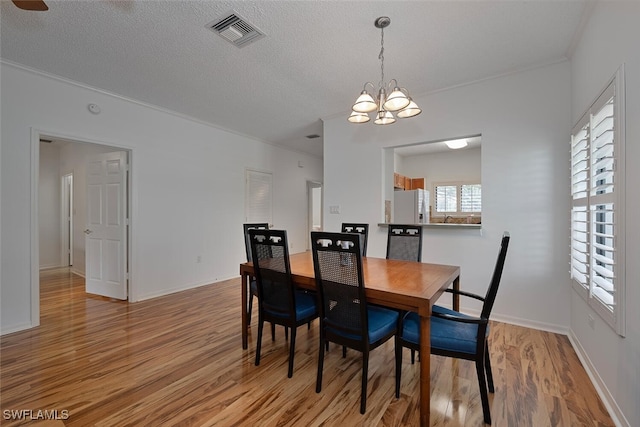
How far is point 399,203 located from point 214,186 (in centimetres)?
330

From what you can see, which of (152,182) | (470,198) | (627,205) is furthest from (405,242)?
(470,198)

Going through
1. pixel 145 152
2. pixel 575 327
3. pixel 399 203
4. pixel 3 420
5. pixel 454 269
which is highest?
pixel 145 152

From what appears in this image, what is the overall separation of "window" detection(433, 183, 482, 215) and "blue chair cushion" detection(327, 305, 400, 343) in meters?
5.26

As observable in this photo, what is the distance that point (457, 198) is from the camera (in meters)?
6.53

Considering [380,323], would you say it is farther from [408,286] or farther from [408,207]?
[408,207]

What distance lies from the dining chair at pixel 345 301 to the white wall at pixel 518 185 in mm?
1925

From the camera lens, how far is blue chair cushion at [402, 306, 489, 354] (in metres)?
1.63

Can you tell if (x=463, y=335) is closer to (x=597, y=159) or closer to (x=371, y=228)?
(x=597, y=159)

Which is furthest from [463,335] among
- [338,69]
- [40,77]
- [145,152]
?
[40,77]

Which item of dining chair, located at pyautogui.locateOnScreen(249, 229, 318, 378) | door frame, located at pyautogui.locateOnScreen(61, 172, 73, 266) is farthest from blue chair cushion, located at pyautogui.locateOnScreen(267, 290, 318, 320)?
door frame, located at pyautogui.locateOnScreen(61, 172, 73, 266)

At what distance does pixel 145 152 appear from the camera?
3.99 metres

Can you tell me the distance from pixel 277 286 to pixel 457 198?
568 centimetres

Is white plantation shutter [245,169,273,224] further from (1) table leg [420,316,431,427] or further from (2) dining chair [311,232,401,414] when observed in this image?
(1) table leg [420,316,431,427]

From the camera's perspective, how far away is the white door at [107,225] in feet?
12.7
